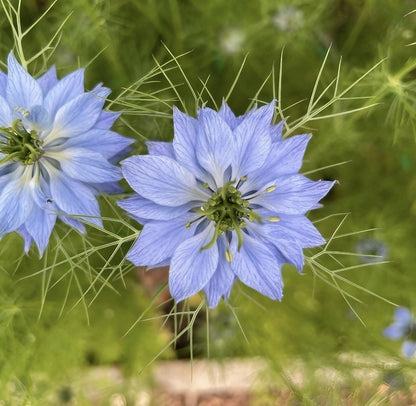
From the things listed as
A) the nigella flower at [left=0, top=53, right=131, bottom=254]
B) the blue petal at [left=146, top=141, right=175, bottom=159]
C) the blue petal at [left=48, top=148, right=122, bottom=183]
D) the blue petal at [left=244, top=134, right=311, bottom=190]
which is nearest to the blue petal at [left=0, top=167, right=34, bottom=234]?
Result: the nigella flower at [left=0, top=53, right=131, bottom=254]

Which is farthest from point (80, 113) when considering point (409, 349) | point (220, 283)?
point (409, 349)

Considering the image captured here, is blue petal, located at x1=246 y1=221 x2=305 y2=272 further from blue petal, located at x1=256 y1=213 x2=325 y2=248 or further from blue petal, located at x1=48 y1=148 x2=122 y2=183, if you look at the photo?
blue petal, located at x1=48 y1=148 x2=122 y2=183

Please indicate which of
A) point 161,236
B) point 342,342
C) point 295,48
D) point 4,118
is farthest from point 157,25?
point 342,342

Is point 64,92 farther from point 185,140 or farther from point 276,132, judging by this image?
point 276,132

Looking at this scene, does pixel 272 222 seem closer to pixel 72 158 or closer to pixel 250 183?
pixel 250 183

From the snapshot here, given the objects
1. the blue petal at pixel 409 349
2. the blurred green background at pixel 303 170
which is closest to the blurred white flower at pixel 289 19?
the blurred green background at pixel 303 170
